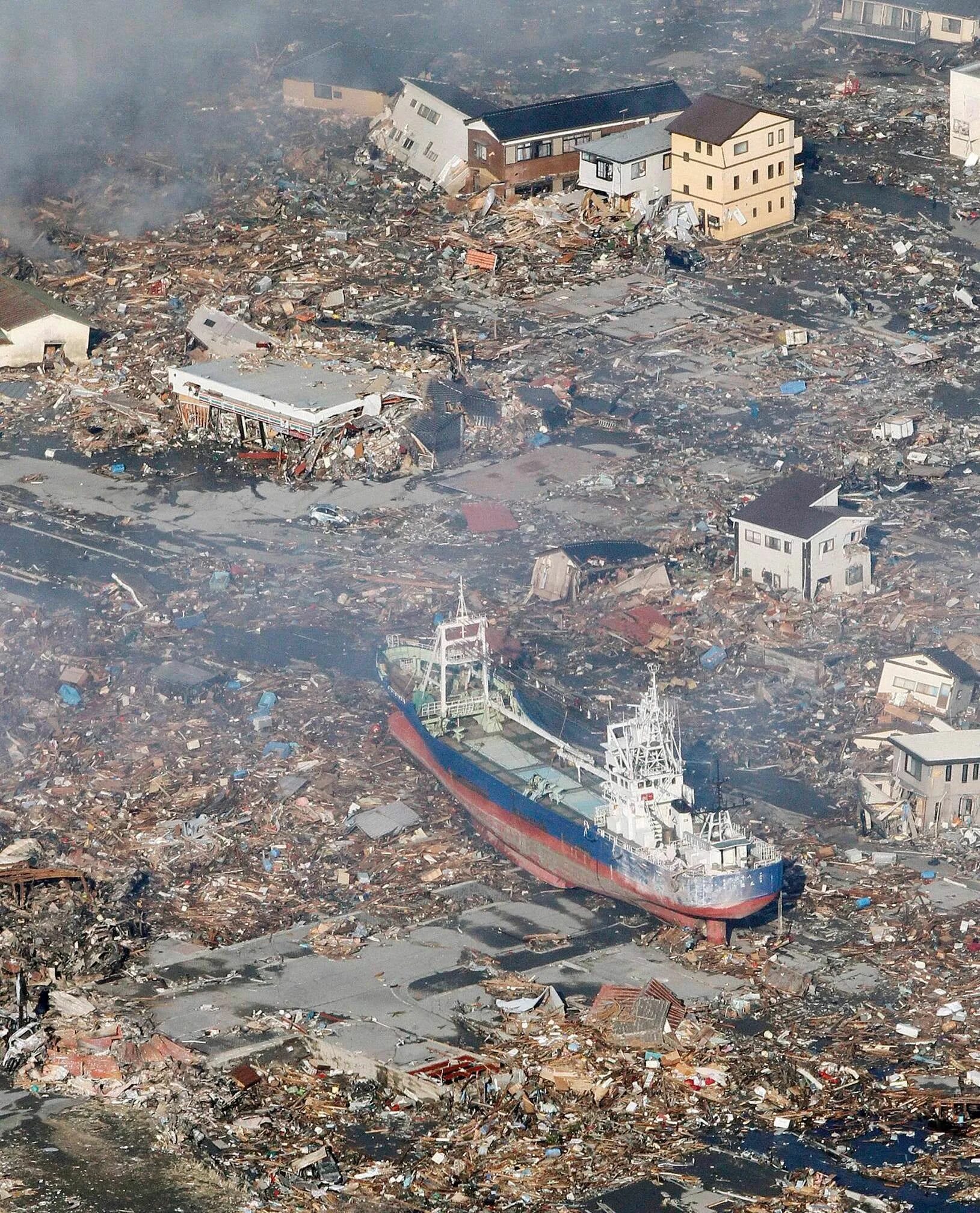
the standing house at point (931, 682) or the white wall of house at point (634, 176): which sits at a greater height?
the white wall of house at point (634, 176)

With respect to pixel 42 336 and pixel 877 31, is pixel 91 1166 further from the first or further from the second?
pixel 877 31


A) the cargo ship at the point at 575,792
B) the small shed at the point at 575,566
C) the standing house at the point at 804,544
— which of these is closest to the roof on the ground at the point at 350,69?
the small shed at the point at 575,566

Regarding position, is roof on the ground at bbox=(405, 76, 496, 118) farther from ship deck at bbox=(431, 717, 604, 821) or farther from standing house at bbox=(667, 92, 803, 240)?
ship deck at bbox=(431, 717, 604, 821)

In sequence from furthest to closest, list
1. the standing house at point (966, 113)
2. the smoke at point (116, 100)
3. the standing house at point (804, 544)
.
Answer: the smoke at point (116, 100), the standing house at point (966, 113), the standing house at point (804, 544)

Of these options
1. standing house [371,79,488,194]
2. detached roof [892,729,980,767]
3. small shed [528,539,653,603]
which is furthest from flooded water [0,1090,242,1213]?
standing house [371,79,488,194]

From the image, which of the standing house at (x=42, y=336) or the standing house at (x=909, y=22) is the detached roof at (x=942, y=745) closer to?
the standing house at (x=42, y=336)

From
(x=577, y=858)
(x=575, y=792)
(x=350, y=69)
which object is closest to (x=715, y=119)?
(x=350, y=69)

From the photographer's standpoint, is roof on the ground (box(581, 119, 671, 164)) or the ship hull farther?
roof on the ground (box(581, 119, 671, 164))

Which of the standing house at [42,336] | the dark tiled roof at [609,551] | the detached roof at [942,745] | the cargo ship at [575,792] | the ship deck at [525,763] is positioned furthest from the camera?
the standing house at [42,336]

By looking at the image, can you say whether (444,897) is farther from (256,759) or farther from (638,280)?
(638,280)
